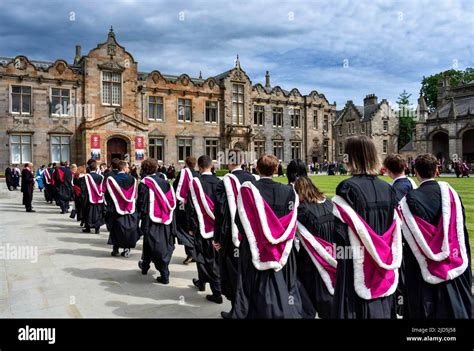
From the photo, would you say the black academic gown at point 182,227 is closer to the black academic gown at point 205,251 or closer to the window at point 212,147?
the black academic gown at point 205,251

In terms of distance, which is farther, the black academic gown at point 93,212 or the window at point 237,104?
the window at point 237,104

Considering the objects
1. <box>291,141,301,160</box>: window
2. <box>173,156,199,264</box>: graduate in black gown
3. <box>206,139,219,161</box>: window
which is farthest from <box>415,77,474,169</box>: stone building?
<box>173,156,199,264</box>: graduate in black gown

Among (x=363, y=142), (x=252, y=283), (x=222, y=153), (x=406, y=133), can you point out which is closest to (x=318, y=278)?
(x=252, y=283)

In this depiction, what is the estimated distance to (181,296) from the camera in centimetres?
548

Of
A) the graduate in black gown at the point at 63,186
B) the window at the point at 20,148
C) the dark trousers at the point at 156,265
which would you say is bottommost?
the dark trousers at the point at 156,265

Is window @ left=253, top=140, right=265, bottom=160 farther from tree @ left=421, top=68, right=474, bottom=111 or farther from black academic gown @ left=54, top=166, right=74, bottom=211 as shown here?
tree @ left=421, top=68, right=474, bottom=111

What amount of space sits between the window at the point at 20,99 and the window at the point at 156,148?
33.3 ft

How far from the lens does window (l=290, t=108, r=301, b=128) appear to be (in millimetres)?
46219

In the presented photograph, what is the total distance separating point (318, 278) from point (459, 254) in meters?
1.39

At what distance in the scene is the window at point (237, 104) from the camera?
41.0 meters

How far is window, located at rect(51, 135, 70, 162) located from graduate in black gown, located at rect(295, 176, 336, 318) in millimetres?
30688

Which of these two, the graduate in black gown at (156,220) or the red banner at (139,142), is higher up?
the red banner at (139,142)

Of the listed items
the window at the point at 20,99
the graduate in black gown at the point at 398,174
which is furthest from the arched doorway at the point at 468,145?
the graduate in black gown at the point at 398,174

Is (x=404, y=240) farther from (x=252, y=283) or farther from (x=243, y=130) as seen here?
(x=243, y=130)
